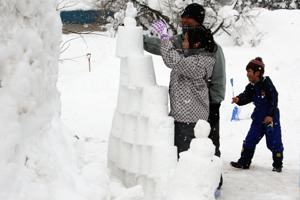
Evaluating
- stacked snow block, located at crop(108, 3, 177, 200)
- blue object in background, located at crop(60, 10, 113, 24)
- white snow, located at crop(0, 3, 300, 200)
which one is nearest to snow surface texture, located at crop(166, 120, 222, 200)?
white snow, located at crop(0, 3, 300, 200)

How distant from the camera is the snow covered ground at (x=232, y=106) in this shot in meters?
5.58

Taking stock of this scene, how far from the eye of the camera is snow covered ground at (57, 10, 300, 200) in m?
5.58

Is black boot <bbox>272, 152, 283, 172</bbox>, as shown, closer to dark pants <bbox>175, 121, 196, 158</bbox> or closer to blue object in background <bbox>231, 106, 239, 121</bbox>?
dark pants <bbox>175, 121, 196, 158</bbox>

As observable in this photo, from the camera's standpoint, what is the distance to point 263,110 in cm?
619

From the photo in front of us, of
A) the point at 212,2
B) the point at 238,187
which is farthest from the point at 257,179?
the point at 212,2

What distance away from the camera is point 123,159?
4934mm

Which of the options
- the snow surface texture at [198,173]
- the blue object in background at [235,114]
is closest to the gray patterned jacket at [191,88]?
the snow surface texture at [198,173]

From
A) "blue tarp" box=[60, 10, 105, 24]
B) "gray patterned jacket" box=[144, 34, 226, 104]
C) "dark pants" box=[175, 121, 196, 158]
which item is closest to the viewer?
"dark pants" box=[175, 121, 196, 158]

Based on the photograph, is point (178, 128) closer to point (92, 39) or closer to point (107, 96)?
point (107, 96)

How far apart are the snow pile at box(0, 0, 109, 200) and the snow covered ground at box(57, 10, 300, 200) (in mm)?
388

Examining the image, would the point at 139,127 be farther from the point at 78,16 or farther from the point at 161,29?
the point at 78,16

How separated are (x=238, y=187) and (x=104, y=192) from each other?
253 centimetres

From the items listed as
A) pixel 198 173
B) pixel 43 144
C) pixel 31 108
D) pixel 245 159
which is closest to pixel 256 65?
pixel 245 159

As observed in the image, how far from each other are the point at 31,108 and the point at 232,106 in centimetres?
913
